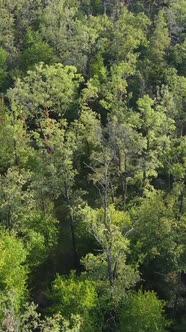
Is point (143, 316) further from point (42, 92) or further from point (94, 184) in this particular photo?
point (42, 92)

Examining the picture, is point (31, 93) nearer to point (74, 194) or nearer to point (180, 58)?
point (74, 194)

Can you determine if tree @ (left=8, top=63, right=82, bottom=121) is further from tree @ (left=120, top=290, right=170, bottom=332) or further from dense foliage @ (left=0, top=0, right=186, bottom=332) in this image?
tree @ (left=120, top=290, right=170, bottom=332)

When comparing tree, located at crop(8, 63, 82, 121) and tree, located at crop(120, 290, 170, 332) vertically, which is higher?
tree, located at crop(8, 63, 82, 121)

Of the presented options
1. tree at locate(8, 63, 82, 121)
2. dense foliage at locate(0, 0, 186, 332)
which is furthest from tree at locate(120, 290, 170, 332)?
tree at locate(8, 63, 82, 121)

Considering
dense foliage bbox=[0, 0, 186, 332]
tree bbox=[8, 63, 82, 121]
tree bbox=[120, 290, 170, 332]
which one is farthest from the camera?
tree bbox=[8, 63, 82, 121]

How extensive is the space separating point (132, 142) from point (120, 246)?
649 inches

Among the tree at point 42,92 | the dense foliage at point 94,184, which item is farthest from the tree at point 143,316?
the tree at point 42,92

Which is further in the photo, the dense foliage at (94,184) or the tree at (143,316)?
the dense foliage at (94,184)

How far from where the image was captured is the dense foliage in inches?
1802

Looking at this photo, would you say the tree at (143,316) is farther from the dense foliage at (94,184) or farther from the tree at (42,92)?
the tree at (42,92)

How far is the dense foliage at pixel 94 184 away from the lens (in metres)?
45.8

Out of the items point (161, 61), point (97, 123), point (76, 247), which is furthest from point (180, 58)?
point (76, 247)

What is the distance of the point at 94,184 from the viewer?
5791 centimetres

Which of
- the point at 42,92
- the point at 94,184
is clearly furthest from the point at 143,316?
the point at 42,92
